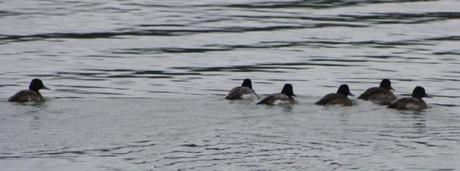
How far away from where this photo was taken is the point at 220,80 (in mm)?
32406

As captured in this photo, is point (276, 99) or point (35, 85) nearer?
point (276, 99)

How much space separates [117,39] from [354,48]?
22.0 feet

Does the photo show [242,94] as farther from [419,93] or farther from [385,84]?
[419,93]

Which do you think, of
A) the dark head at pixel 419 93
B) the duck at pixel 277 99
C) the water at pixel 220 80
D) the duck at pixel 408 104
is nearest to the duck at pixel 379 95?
the water at pixel 220 80

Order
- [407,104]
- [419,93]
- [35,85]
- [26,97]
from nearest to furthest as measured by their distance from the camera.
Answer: [407,104] < [26,97] < [419,93] < [35,85]

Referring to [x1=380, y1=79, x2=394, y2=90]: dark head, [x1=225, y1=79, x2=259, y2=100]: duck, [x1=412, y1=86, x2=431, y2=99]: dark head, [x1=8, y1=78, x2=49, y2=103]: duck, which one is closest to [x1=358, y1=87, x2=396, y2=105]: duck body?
[x1=412, y1=86, x2=431, y2=99]: dark head

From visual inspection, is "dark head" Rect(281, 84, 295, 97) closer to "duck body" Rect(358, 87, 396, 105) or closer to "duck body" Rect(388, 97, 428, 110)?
"duck body" Rect(358, 87, 396, 105)

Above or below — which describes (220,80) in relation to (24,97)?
below

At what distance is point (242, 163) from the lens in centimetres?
2233

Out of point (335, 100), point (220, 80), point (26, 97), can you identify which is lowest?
point (220, 80)

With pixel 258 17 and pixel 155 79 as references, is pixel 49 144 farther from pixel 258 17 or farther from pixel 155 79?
pixel 258 17

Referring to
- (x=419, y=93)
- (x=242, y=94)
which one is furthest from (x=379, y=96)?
(x=242, y=94)

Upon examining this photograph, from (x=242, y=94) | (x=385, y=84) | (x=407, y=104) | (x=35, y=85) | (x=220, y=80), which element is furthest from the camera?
(x=220, y=80)

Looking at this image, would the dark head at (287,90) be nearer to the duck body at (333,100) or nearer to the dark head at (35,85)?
the duck body at (333,100)
